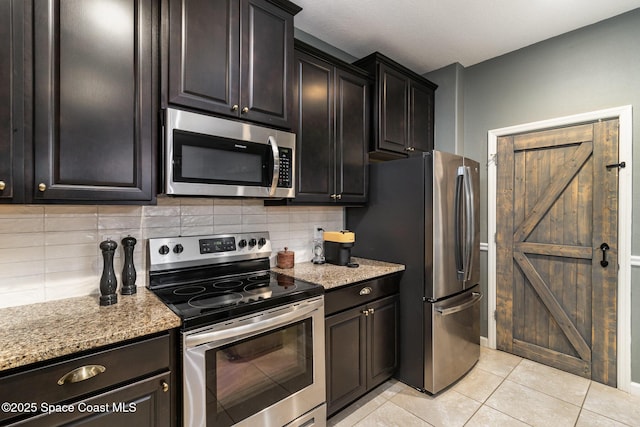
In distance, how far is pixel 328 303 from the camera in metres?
1.87

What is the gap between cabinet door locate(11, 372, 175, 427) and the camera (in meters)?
1.02

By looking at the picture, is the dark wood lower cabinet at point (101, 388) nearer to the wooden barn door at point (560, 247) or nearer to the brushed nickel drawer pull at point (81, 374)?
the brushed nickel drawer pull at point (81, 374)

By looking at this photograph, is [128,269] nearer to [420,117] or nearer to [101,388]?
[101,388]

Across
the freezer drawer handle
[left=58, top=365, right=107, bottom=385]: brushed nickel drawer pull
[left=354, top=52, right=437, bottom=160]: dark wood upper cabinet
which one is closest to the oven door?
[left=58, top=365, right=107, bottom=385]: brushed nickel drawer pull

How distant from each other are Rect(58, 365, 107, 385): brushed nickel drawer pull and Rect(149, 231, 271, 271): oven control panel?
27.5 inches

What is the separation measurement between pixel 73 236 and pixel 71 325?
0.58 meters

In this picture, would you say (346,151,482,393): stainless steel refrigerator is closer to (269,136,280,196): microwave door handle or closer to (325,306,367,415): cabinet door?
(325,306,367,415): cabinet door

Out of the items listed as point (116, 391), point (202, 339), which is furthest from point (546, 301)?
point (116, 391)

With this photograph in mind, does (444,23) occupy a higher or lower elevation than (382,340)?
higher

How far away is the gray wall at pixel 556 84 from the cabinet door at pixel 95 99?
2744mm

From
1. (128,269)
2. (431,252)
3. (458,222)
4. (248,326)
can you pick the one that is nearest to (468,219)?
(458,222)

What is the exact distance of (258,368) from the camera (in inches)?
59.6

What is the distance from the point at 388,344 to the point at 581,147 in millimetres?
2222

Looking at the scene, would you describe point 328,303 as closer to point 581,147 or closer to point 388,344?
point 388,344
